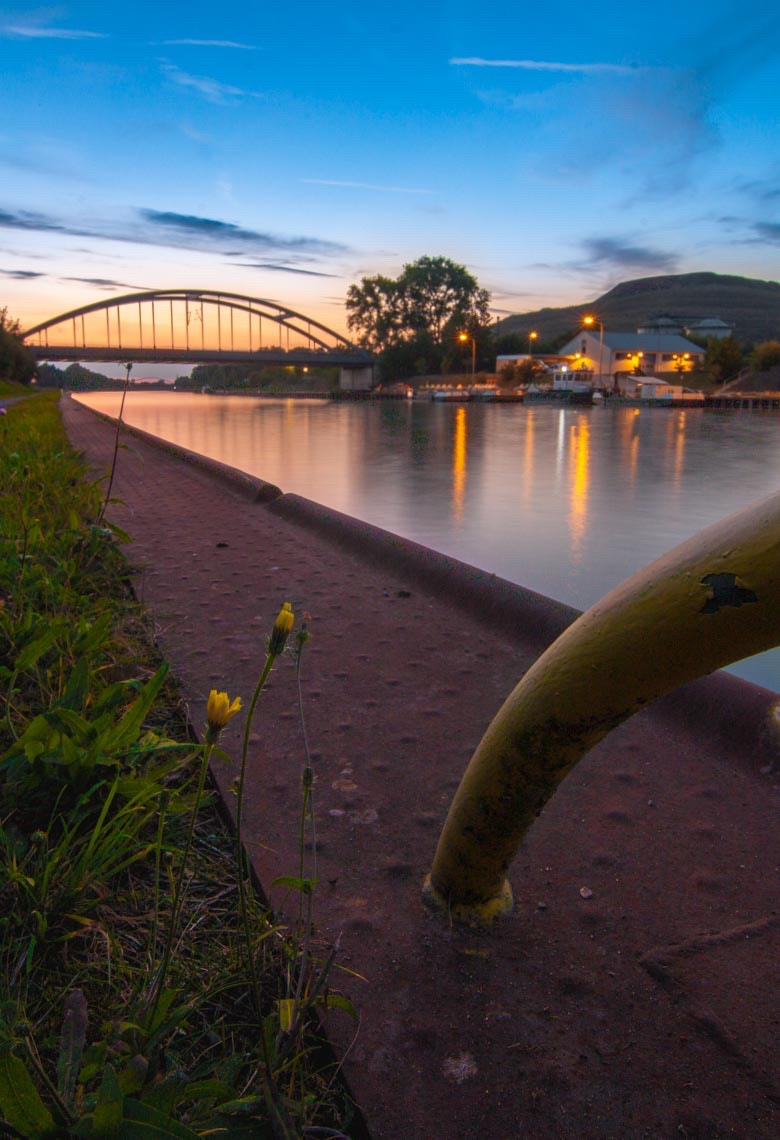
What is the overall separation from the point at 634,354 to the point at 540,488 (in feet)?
211

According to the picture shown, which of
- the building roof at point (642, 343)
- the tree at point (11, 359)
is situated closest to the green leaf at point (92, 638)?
the tree at point (11, 359)

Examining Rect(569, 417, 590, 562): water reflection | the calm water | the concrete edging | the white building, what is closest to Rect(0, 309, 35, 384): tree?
Result: the calm water

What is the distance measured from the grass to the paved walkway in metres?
0.07

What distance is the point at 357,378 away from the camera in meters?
75.8

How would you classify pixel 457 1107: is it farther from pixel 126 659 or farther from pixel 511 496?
pixel 511 496

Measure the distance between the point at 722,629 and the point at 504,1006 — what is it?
0.54 metres

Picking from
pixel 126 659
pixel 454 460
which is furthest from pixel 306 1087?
pixel 454 460

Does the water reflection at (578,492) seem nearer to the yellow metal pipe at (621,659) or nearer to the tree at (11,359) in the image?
the yellow metal pipe at (621,659)

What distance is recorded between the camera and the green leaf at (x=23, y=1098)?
1.95 ft

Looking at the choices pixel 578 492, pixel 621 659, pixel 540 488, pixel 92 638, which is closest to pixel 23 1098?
pixel 621 659

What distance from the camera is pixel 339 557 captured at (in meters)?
3.10

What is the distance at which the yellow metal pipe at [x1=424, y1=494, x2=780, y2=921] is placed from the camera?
535mm

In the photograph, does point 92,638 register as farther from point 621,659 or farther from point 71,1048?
point 621,659

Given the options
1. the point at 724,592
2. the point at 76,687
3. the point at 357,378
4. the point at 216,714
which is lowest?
the point at 76,687
